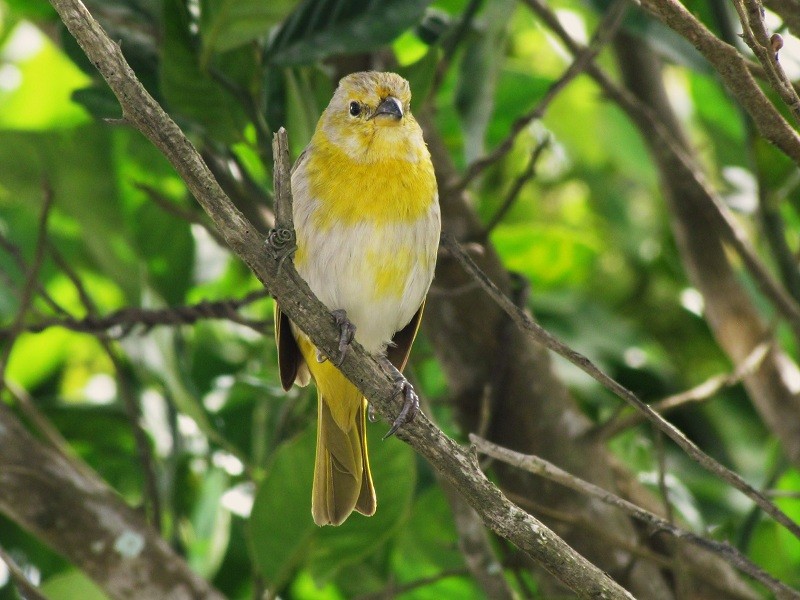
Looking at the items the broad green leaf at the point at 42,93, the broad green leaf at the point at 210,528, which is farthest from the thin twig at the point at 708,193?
the broad green leaf at the point at 42,93

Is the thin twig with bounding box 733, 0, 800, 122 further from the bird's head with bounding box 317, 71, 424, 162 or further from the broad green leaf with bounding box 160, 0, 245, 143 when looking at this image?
the broad green leaf with bounding box 160, 0, 245, 143

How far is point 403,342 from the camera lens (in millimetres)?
3168

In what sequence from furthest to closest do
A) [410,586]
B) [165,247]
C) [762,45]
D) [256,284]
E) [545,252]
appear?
1. [256,284]
2. [545,252]
3. [165,247]
4. [410,586]
5. [762,45]

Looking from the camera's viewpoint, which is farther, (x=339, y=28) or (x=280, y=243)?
(x=339, y=28)

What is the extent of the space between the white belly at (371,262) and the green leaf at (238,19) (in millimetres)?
513

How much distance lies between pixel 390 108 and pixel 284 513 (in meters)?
1.16

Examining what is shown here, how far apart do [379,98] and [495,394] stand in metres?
0.92

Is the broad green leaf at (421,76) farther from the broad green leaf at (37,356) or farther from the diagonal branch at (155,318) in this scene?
the broad green leaf at (37,356)

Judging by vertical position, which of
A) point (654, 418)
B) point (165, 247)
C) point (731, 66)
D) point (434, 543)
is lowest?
point (434, 543)

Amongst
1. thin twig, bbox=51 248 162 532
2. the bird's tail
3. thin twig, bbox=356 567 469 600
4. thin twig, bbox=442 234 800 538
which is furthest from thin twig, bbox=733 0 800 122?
thin twig, bbox=51 248 162 532

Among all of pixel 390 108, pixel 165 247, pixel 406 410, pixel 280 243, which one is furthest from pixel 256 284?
pixel 280 243

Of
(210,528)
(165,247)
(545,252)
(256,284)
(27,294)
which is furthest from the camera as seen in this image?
(256,284)

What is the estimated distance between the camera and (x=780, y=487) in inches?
135

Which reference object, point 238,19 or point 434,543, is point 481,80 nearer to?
point 238,19
